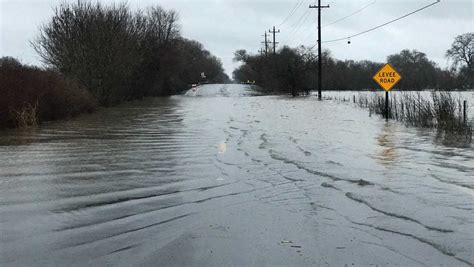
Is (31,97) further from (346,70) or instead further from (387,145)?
(346,70)

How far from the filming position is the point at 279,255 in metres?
4.79

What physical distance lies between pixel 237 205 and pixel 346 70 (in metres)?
111

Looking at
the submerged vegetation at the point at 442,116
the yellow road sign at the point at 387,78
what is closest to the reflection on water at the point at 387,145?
the submerged vegetation at the point at 442,116

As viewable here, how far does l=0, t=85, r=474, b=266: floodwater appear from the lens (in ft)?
15.9

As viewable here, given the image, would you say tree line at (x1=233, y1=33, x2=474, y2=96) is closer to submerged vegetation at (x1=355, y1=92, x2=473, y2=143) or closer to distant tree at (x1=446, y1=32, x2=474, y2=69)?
distant tree at (x1=446, y1=32, x2=474, y2=69)

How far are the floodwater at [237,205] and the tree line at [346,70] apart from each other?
122 feet

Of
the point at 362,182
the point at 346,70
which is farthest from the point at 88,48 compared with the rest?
the point at 346,70

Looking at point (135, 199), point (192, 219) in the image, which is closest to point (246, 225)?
point (192, 219)

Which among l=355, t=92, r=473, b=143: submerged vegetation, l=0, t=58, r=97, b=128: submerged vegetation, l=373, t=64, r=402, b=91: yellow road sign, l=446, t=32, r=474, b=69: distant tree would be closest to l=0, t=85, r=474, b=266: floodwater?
l=355, t=92, r=473, b=143: submerged vegetation

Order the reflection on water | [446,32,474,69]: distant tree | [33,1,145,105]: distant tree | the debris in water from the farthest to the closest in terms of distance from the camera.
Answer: [446,32,474,69]: distant tree < [33,1,145,105]: distant tree < the reflection on water < the debris in water

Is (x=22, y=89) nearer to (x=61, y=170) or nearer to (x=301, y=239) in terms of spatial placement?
(x=61, y=170)

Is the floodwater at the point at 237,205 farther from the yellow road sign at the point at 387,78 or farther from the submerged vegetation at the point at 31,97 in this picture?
the yellow road sign at the point at 387,78

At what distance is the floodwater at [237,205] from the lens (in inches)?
191

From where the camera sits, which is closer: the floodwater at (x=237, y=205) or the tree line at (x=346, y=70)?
the floodwater at (x=237, y=205)
